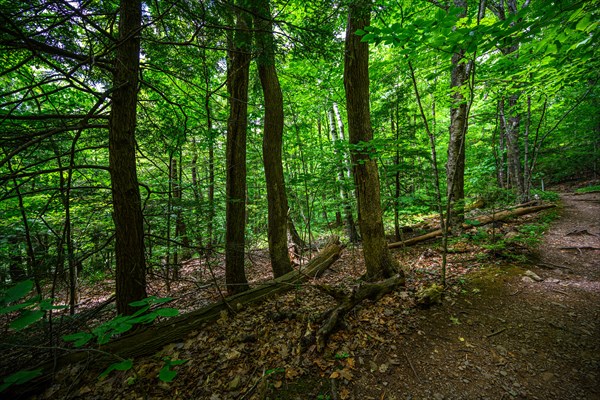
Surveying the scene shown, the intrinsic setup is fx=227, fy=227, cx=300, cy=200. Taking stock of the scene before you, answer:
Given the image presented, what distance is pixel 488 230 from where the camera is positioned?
22.9 ft

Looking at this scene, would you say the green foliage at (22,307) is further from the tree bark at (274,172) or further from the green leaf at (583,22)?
the green leaf at (583,22)

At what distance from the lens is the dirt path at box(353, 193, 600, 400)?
8.18 ft

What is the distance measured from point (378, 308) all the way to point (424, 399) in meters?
1.46

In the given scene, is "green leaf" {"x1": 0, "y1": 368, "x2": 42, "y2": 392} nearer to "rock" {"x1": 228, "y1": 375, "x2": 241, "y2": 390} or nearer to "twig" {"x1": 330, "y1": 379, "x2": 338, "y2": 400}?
"rock" {"x1": 228, "y1": 375, "x2": 241, "y2": 390}

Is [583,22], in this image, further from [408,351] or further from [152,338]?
[152,338]

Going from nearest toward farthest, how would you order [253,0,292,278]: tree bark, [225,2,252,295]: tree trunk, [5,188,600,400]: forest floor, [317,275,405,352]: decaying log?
[5,188,600,400]: forest floor, [317,275,405,352]: decaying log, [225,2,252,295]: tree trunk, [253,0,292,278]: tree bark

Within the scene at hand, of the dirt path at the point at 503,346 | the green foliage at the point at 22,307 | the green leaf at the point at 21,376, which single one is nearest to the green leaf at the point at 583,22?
the dirt path at the point at 503,346

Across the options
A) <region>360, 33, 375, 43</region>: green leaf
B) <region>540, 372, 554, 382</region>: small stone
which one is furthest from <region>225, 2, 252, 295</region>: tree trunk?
<region>540, 372, 554, 382</region>: small stone

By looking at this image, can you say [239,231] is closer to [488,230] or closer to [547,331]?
[547,331]

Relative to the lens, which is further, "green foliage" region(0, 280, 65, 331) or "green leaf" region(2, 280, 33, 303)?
"green leaf" region(2, 280, 33, 303)

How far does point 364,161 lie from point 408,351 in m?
3.11

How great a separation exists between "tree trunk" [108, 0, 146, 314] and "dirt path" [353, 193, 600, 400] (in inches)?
125

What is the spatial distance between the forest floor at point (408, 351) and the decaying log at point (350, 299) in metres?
0.14

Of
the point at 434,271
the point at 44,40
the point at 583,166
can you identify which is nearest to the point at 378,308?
the point at 434,271
